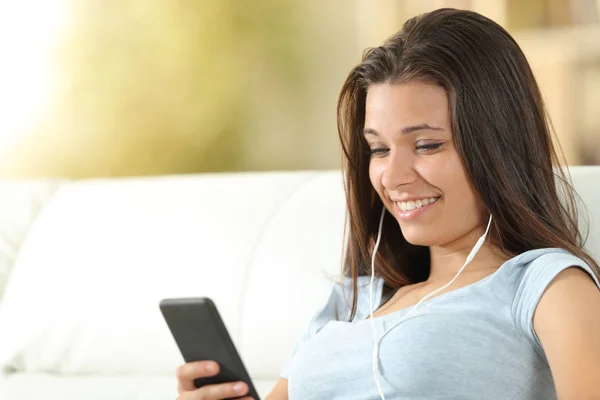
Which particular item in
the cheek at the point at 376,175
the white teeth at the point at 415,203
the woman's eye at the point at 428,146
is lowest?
the white teeth at the point at 415,203

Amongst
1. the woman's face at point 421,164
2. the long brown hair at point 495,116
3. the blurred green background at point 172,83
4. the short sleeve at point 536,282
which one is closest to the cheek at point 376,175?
the woman's face at point 421,164

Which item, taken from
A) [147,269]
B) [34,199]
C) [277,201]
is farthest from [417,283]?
[34,199]

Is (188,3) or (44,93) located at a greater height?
(188,3)

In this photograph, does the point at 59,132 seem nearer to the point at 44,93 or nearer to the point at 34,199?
the point at 44,93

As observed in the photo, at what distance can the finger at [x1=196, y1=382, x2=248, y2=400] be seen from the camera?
4.59ft

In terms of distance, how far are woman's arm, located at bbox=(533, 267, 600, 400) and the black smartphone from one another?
456 mm

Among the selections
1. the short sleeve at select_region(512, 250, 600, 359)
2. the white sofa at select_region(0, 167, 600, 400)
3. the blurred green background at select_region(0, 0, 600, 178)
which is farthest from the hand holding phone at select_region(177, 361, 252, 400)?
the blurred green background at select_region(0, 0, 600, 178)

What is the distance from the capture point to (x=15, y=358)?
2.06 metres

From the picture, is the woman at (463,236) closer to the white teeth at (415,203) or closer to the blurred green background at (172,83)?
the white teeth at (415,203)

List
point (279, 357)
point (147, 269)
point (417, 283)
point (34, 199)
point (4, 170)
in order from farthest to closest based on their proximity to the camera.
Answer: point (4, 170)
point (34, 199)
point (147, 269)
point (279, 357)
point (417, 283)

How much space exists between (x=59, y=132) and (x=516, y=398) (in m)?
2.67

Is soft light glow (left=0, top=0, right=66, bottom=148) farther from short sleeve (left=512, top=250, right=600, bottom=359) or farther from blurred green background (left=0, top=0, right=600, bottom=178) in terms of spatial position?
short sleeve (left=512, top=250, right=600, bottom=359)

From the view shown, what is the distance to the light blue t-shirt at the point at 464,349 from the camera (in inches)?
48.7

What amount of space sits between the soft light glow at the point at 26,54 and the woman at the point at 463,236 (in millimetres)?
2354
